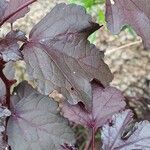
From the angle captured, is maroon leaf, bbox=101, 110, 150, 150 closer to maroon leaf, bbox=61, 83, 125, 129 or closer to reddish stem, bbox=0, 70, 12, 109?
maroon leaf, bbox=61, 83, 125, 129

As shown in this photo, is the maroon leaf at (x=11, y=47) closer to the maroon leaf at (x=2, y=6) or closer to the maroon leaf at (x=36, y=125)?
A: the maroon leaf at (x=2, y=6)

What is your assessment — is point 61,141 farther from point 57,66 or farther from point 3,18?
point 3,18

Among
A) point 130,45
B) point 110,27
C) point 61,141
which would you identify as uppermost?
point 110,27

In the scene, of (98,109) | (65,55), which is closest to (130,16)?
(65,55)

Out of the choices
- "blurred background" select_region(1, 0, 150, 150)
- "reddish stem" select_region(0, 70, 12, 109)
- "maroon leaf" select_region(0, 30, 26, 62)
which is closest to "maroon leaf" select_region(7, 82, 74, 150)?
"reddish stem" select_region(0, 70, 12, 109)

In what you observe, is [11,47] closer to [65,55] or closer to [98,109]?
[65,55]

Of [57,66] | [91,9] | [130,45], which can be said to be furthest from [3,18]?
[130,45]
